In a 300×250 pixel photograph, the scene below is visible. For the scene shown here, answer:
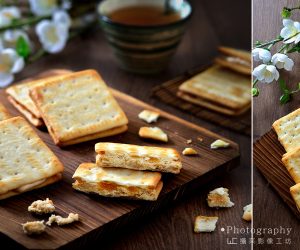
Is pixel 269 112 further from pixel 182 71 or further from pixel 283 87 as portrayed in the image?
pixel 182 71

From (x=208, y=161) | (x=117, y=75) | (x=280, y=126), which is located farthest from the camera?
(x=117, y=75)

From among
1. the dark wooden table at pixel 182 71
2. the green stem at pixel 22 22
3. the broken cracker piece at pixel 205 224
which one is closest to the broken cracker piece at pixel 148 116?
the dark wooden table at pixel 182 71

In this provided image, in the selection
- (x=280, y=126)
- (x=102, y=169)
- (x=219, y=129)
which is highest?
(x=280, y=126)

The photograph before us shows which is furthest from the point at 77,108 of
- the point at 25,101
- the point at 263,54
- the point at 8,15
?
the point at 8,15

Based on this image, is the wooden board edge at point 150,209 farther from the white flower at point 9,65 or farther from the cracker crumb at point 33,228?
the white flower at point 9,65

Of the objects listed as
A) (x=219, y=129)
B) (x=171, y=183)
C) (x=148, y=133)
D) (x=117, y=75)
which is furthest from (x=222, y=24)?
(x=171, y=183)

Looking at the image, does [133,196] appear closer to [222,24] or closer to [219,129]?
[219,129]
